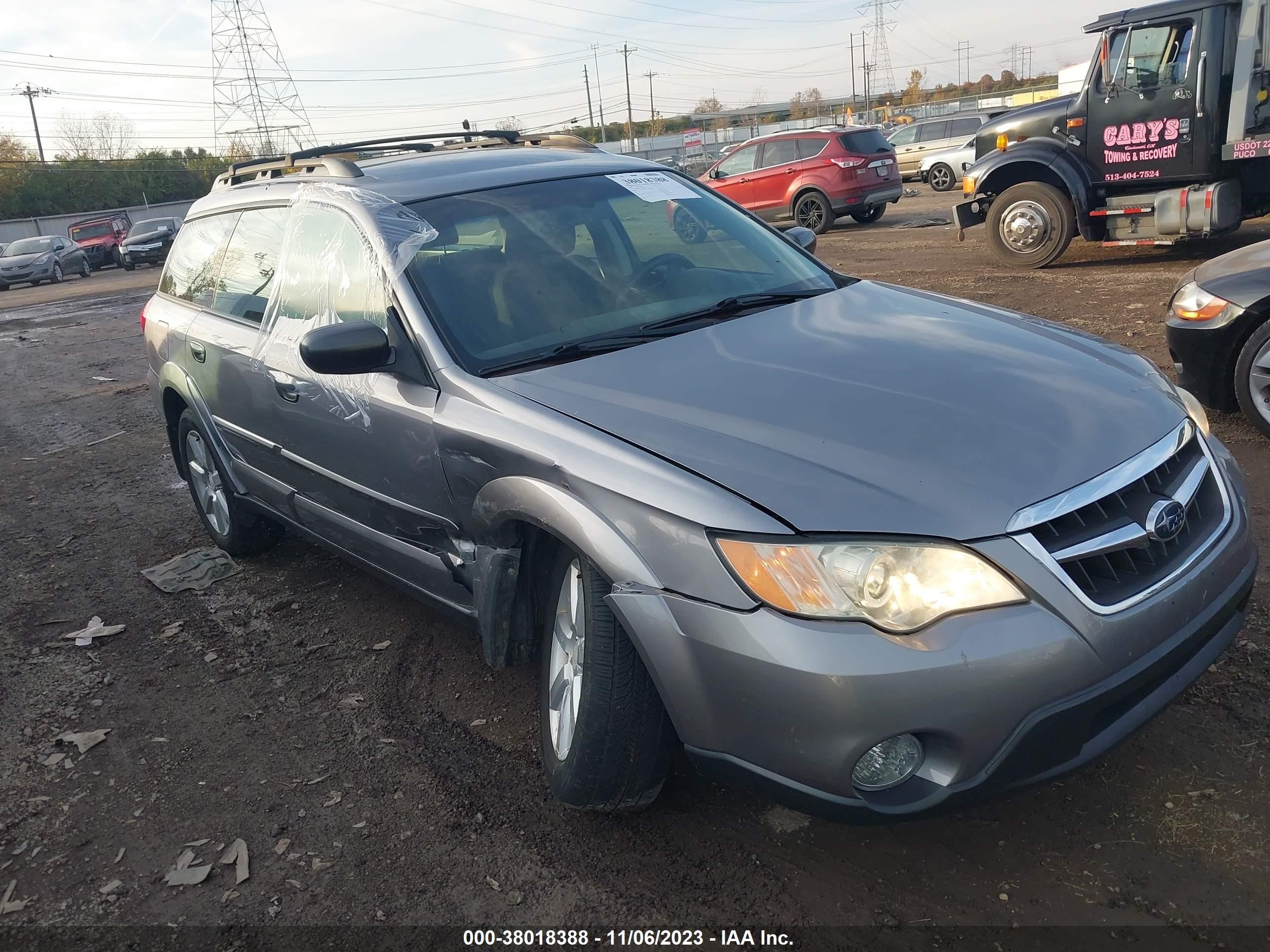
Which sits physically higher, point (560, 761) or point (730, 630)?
point (730, 630)

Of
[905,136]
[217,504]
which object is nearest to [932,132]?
[905,136]

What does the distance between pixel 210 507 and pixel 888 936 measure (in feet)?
13.4

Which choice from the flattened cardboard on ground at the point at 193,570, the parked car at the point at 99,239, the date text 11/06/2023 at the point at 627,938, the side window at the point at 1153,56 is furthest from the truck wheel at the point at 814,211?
the parked car at the point at 99,239

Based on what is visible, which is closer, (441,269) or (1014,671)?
(1014,671)

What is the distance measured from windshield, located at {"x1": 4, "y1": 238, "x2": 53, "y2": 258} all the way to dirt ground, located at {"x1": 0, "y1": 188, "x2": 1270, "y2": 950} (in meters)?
27.8

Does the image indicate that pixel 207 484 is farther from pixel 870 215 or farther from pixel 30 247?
pixel 30 247

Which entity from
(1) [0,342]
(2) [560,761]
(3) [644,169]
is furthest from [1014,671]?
(1) [0,342]

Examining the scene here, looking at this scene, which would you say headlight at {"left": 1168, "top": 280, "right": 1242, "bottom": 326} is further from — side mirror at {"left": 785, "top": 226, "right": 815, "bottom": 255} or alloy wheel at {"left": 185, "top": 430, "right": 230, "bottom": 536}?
alloy wheel at {"left": 185, "top": 430, "right": 230, "bottom": 536}

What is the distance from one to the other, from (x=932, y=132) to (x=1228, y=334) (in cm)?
2308

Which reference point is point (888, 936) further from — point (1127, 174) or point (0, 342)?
point (0, 342)

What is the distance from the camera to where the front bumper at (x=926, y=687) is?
78.1 inches

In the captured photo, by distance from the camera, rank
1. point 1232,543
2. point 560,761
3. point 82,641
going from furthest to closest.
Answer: point 82,641
point 560,761
point 1232,543

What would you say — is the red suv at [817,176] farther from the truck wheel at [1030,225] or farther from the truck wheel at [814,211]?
the truck wheel at [1030,225]

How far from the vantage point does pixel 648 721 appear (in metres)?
2.46
